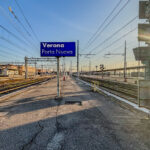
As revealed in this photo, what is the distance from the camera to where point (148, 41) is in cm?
325

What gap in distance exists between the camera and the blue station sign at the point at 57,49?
6.94m

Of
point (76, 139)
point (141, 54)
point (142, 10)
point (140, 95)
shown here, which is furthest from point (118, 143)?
point (142, 10)

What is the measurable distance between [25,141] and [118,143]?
2509 mm

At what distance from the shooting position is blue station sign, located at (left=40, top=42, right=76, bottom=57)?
22.8 ft

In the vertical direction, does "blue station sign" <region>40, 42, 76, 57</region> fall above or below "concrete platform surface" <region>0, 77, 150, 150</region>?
above

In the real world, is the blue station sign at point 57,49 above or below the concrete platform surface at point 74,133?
above

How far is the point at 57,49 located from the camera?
22.9ft

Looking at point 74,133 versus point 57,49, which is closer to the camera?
point 74,133

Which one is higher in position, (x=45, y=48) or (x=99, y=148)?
(x=45, y=48)

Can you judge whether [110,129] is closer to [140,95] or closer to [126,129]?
[126,129]

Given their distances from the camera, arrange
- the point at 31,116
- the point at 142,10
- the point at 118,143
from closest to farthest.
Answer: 1. the point at 118,143
2. the point at 142,10
3. the point at 31,116

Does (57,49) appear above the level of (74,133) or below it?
above

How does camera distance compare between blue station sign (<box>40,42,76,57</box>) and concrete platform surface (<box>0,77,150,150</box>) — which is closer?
concrete platform surface (<box>0,77,150,150</box>)

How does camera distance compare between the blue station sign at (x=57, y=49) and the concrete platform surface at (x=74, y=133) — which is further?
the blue station sign at (x=57, y=49)
